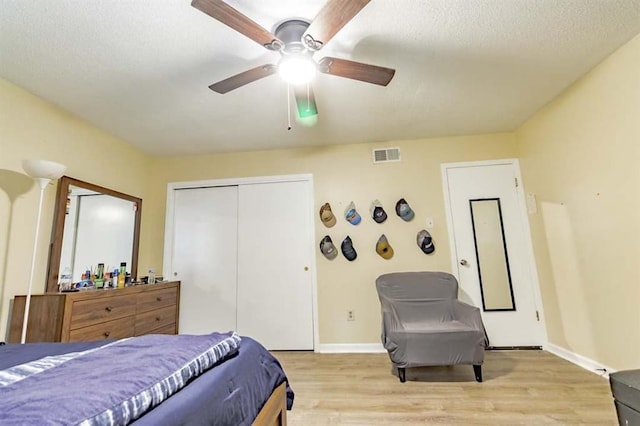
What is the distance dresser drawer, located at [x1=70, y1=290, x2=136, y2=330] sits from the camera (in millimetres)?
2232

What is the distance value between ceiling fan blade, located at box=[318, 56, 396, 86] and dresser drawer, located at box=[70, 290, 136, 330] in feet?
8.09

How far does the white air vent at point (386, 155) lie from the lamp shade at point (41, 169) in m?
3.01

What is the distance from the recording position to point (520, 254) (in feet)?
10.8

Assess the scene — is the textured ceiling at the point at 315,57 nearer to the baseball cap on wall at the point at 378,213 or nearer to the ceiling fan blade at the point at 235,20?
the ceiling fan blade at the point at 235,20

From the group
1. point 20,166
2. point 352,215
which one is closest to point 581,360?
point 352,215

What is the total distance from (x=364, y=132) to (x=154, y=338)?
2.84 meters

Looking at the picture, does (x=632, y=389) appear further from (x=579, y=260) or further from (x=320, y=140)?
(x=320, y=140)

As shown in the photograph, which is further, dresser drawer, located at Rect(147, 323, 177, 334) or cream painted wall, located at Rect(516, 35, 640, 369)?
dresser drawer, located at Rect(147, 323, 177, 334)

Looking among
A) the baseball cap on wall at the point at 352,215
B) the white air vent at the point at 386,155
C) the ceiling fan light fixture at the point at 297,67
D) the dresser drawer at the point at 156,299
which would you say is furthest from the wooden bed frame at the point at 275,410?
the white air vent at the point at 386,155

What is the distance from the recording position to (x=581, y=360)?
2.60 metres


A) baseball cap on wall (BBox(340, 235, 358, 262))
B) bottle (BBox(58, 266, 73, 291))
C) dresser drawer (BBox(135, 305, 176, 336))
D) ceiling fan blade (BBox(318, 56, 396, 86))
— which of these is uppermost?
ceiling fan blade (BBox(318, 56, 396, 86))

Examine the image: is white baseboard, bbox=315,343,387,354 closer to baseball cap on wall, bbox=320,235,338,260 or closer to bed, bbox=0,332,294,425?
baseball cap on wall, bbox=320,235,338,260

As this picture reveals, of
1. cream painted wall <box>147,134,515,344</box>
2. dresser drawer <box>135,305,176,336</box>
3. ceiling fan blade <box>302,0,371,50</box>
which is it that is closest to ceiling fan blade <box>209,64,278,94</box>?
ceiling fan blade <box>302,0,371,50</box>

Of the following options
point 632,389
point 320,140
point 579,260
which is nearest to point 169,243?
point 320,140
